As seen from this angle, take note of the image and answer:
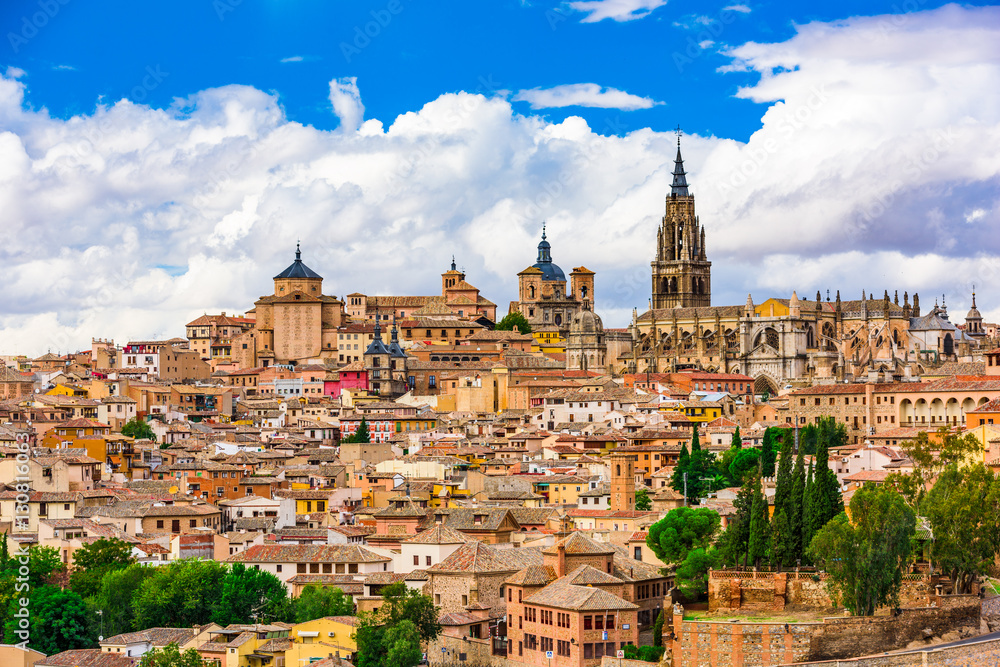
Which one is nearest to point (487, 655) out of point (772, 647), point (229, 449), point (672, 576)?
point (672, 576)

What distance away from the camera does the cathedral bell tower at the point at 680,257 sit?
145875mm

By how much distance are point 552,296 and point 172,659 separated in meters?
106

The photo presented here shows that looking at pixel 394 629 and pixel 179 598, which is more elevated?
pixel 179 598

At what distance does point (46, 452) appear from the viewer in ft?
225

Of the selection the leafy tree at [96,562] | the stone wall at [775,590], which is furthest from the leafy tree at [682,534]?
the leafy tree at [96,562]

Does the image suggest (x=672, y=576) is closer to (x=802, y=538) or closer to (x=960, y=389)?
(x=802, y=538)

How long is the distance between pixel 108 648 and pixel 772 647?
1752 centimetres

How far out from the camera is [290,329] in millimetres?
128625

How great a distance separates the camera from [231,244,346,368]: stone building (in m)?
128

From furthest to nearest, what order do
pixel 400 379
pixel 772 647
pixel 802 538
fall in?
1. pixel 400 379
2. pixel 802 538
3. pixel 772 647

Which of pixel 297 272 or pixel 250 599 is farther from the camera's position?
pixel 297 272

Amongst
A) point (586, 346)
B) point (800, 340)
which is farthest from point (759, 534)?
point (586, 346)

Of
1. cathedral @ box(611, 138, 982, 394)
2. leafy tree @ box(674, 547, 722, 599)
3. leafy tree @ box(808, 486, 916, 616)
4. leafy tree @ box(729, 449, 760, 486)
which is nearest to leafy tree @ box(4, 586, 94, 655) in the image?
leafy tree @ box(674, 547, 722, 599)

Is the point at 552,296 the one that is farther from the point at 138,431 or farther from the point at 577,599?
the point at 577,599
